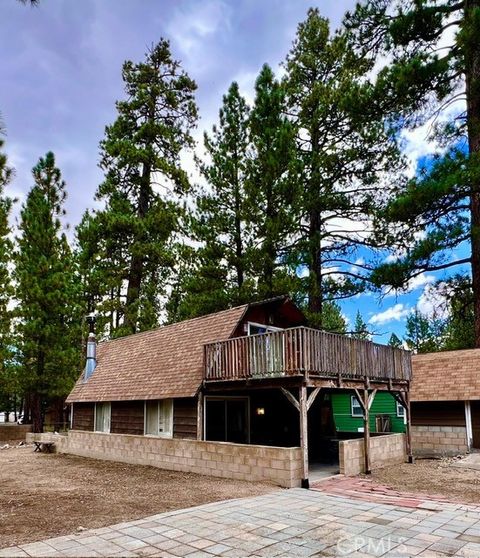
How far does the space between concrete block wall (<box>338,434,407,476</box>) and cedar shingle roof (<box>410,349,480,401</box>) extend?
3.92 meters

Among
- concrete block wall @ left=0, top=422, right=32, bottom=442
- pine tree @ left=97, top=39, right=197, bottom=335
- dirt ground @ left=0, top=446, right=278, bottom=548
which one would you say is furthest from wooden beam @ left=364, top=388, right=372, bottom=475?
concrete block wall @ left=0, top=422, right=32, bottom=442

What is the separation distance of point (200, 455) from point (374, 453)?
4.61 metres

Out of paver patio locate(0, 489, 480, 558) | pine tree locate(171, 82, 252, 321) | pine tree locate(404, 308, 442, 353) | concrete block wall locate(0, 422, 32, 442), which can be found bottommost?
concrete block wall locate(0, 422, 32, 442)

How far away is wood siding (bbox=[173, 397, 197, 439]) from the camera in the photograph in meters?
13.4

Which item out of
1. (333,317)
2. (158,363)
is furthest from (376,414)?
(333,317)

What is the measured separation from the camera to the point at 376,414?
2234 centimetres

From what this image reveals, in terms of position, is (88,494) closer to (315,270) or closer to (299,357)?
(299,357)

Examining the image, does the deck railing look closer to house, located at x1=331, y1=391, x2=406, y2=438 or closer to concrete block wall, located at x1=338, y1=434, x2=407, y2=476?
concrete block wall, located at x1=338, y1=434, x2=407, y2=476

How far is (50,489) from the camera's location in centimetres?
994

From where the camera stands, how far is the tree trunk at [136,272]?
2505cm

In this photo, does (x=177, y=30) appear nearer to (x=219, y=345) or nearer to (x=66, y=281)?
(x=219, y=345)

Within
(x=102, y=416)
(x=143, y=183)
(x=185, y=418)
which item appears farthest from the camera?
(x=143, y=183)

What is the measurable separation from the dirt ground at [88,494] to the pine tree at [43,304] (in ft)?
33.0

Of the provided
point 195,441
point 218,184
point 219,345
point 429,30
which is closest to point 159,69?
point 218,184
